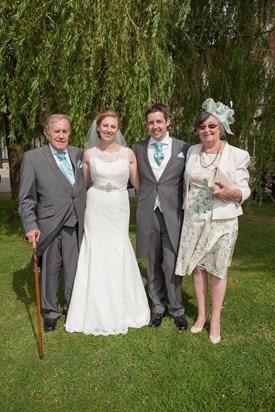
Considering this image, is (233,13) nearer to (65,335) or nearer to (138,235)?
(138,235)

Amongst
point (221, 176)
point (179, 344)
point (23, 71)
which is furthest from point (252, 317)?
point (23, 71)

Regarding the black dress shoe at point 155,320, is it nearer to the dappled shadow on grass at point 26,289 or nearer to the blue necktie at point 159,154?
the dappled shadow on grass at point 26,289

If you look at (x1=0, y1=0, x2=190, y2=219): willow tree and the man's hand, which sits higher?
(x1=0, y1=0, x2=190, y2=219): willow tree

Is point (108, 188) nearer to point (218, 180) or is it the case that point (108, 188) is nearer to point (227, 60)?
point (218, 180)

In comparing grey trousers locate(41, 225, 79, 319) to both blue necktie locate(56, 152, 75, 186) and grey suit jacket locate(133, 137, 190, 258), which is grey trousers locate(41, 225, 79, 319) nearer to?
blue necktie locate(56, 152, 75, 186)

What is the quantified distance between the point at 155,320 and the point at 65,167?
180 cm

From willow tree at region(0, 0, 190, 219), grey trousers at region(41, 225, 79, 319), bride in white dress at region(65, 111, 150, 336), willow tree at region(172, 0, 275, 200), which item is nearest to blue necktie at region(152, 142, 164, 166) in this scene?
bride in white dress at region(65, 111, 150, 336)

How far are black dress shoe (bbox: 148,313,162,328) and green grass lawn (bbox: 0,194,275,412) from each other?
0.18 ft

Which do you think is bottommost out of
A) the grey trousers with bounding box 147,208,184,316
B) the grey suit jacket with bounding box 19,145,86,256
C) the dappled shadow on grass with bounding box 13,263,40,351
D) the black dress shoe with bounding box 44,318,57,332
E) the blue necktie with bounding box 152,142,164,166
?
the dappled shadow on grass with bounding box 13,263,40,351

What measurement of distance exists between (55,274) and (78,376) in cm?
103

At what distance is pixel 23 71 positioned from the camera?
17.4ft

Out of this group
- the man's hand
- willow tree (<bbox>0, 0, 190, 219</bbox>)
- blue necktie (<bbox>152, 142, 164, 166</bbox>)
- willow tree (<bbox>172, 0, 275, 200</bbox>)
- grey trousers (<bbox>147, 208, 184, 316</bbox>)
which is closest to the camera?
the man's hand

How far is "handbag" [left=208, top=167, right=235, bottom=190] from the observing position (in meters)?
3.17

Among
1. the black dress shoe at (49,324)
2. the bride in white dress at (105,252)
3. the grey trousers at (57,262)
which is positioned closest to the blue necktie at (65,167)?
the bride in white dress at (105,252)
